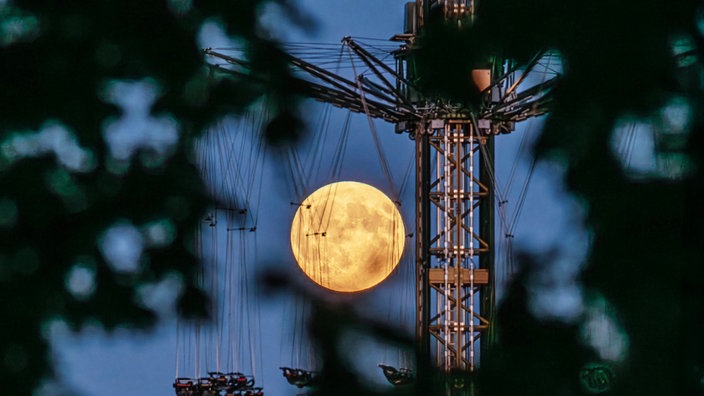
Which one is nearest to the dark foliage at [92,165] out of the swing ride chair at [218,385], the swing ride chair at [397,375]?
the swing ride chair at [397,375]

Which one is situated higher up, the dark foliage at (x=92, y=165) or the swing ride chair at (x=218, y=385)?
the dark foliage at (x=92, y=165)

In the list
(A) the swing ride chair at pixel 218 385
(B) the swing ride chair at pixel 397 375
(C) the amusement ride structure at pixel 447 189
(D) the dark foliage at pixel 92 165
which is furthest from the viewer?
(C) the amusement ride structure at pixel 447 189

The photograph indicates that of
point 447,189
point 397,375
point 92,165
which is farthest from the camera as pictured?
point 447,189

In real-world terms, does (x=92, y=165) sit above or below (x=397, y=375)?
above

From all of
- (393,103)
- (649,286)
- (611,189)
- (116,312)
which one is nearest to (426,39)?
(611,189)

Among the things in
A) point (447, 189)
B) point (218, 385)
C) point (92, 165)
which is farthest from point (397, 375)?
point (447, 189)

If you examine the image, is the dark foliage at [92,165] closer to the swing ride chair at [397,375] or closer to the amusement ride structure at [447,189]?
the swing ride chair at [397,375]

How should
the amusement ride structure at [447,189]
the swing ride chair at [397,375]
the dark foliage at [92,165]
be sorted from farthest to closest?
1. the amusement ride structure at [447,189]
2. the dark foliage at [92,165]
3. the swing ride chair at [397,375]

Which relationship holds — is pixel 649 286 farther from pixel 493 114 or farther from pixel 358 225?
pixel 493 114

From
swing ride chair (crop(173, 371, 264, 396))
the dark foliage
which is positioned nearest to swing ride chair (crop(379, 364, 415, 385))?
the dark foliage

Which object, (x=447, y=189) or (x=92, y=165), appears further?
(x=447, y=189)

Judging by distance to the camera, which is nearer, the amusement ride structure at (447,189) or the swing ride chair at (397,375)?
the swing ride chair at (397,375)

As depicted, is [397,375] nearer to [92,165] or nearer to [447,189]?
[92,165]

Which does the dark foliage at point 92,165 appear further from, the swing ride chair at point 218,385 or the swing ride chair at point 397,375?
the swing ride chair at point 218,385
